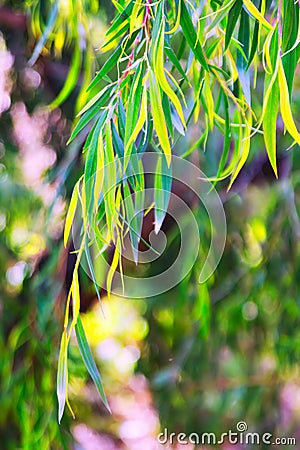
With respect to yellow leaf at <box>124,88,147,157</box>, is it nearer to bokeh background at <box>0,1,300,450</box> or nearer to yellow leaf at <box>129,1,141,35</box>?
yellow leaf at <box>129,1,141,35</box>

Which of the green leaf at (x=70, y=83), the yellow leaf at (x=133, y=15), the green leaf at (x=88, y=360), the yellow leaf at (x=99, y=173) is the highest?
the yellow leaf at (x=133, y=15)

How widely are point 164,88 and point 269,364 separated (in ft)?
3.57

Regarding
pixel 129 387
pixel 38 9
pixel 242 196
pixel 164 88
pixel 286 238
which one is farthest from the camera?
pixel 129 387

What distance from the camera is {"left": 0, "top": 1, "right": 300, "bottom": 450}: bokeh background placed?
114 cm

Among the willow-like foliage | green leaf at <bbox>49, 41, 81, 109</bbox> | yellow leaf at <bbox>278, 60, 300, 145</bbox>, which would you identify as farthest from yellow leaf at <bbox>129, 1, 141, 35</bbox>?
green leaf at <bbox>49, 41, 81, 109</bbox>

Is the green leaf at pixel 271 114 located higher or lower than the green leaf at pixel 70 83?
higher

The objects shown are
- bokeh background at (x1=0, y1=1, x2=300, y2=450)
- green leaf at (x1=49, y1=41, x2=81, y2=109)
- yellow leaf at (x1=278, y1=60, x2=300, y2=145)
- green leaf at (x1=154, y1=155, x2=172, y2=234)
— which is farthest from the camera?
bokeh background at (x1=0, y1=1, x2=300, y2=450)

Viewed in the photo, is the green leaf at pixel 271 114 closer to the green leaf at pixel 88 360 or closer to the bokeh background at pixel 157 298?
the green leaf at pixel 88 360

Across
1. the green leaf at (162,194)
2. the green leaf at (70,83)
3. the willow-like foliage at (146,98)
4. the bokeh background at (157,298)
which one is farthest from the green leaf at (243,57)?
the bokeh background at (157,298)

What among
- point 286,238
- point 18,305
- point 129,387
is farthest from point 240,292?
point 129,387

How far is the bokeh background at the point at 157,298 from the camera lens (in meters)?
1.14

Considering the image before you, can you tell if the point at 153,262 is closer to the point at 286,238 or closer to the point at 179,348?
the point at 179,348

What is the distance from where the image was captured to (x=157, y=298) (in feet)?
4.79

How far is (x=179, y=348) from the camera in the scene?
141 centimetres
